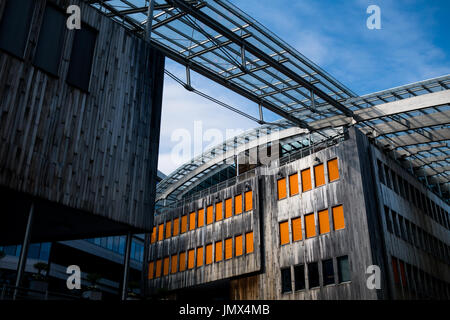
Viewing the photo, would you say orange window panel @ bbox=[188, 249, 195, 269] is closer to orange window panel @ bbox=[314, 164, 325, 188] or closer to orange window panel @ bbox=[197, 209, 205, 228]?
orange window panel @ bbox=[197, 209, 205, 228]

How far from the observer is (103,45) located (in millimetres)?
18578

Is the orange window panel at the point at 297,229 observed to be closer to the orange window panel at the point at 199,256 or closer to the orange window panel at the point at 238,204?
the orange window panel at the point at 238,204

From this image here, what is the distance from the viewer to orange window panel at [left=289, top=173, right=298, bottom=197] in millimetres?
34906

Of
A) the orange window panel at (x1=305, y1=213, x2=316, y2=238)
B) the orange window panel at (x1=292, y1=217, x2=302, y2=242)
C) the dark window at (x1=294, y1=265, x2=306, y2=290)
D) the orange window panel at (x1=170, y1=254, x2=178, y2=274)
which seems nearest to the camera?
the dark window at (x1=294, y1=265, x2=306, y2=290)

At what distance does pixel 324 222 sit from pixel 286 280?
5193mm

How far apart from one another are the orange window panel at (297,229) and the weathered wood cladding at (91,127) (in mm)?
16704

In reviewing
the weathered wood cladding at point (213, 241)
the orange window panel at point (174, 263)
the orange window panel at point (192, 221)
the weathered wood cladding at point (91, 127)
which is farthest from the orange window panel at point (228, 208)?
the weathered wood cladding at point (91, 127)

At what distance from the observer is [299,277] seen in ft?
106

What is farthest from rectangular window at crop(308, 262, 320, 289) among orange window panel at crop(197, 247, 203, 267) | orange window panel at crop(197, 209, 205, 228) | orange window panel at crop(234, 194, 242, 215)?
orange window panel at crop(197, 209, 205, 228)

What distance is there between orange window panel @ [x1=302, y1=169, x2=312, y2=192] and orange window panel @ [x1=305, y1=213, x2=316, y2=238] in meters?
2.16

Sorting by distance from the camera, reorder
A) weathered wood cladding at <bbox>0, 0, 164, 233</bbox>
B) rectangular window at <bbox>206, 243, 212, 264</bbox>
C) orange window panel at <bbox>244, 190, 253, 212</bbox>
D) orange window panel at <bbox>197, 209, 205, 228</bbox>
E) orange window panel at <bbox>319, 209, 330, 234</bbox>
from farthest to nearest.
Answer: orange window panel at <bbox>197, 209, 205, 228</bbox>, rectangular window at <bbox>206, 243, 212, 264</bbox>, orange window panel at <bbox>244, 190, 253, 212</bbox>, orange window panel at <bbox>319, 209, 330, 234</bbox>, weathered wood cladding at <bbox>0, 0, 164, 233</bbox>

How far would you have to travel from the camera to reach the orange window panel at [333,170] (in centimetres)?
3269
